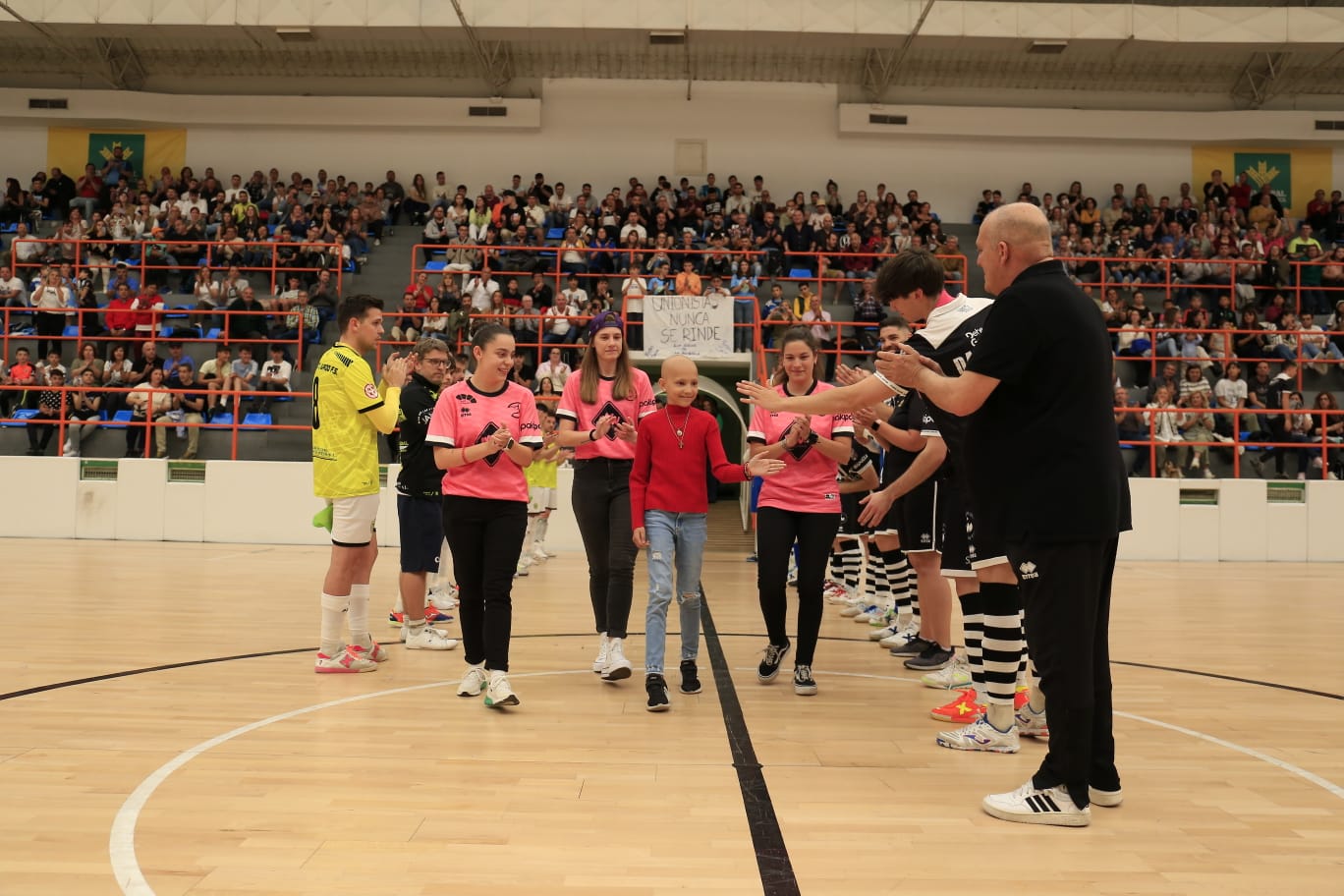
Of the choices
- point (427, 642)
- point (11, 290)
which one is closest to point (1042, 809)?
point (427, 642)

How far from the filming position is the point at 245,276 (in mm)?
19172

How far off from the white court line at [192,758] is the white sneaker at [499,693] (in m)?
0.68

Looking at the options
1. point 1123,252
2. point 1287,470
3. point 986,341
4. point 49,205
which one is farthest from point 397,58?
point 986,341

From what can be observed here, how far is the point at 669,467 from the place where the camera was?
203 inches

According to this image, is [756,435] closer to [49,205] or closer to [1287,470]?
[1287,470]

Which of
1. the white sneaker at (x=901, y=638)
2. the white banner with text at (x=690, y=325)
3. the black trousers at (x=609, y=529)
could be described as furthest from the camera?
the white banner with text at (x=690, y=325)

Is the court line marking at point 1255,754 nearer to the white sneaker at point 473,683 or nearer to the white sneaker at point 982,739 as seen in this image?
the white sneaker at point 982,739

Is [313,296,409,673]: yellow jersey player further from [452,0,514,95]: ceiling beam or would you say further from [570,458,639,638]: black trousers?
[452,0,514,95]: ceiling beam

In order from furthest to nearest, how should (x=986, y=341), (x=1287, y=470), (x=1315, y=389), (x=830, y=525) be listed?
(x=1315, y=389) < (x=1287, y=470) < (x=830, y=525) < (x=986, y=341)

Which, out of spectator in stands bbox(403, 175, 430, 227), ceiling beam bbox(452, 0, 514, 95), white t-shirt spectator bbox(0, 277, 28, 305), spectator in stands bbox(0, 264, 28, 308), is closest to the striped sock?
ceiling beam bbox(452, 0, 514, 95)

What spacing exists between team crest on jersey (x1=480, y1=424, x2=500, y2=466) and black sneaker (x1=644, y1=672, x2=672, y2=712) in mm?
1320

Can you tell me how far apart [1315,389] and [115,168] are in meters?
23.8

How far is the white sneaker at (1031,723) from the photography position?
4559 millimetres

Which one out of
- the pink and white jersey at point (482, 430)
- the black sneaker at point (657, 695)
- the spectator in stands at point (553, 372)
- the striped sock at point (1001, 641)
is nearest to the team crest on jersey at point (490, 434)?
the pink and white jersey at point (482, 430)
